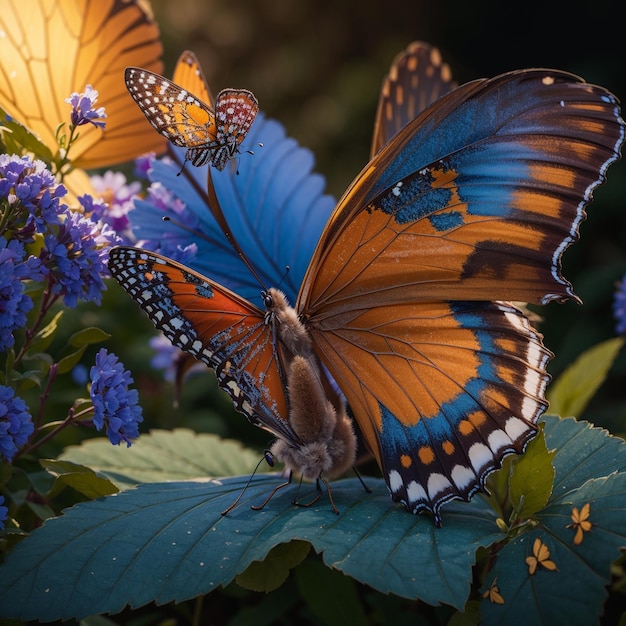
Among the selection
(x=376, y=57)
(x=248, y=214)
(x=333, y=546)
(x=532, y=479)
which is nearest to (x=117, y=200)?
(x=248, y=214)

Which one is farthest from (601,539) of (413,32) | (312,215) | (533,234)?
(413,32)

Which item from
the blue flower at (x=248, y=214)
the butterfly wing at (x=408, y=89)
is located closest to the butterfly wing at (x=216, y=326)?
the blue flower at (x=248, y=214)

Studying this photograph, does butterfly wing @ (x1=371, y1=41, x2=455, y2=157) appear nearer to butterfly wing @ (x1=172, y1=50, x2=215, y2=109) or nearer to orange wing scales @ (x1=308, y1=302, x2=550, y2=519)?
butterfly wing @ (x1=172, y1=50, x2=215, y2=109)

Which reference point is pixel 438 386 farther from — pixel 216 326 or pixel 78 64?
pixel 78 64

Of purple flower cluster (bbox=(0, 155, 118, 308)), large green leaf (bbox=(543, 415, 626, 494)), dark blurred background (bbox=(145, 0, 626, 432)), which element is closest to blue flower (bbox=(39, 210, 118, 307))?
purple flower cluster (bbox=(0, 155, 118, 308))

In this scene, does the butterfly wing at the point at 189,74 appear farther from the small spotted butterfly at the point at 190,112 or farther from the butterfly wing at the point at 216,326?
the butterfly wing at the point at 216,326

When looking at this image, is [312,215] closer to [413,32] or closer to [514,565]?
[514,565]
